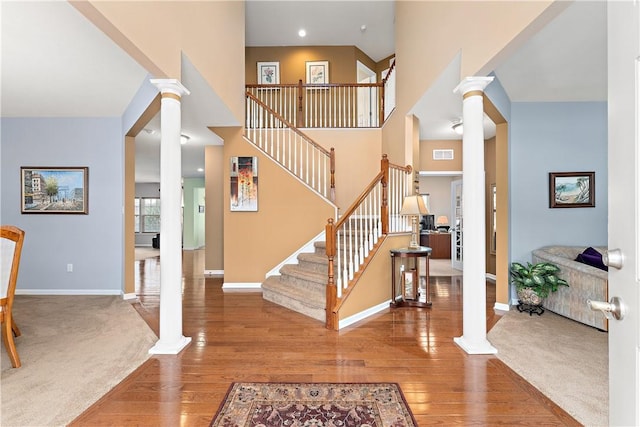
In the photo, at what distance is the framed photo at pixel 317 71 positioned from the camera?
25.2 ft

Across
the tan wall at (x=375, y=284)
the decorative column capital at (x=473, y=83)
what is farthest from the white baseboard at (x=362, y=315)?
the decorative column capital at (x=473, y=83)

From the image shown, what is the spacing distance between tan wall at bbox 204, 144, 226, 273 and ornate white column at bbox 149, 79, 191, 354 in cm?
369

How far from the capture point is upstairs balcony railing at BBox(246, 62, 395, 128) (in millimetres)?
6207

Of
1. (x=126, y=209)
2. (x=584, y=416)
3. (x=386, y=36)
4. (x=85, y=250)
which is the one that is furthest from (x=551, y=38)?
(x=85, y=250)

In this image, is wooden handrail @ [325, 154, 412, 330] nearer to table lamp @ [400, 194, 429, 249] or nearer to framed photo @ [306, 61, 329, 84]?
table lamp @ [400, 194, 429, 249]

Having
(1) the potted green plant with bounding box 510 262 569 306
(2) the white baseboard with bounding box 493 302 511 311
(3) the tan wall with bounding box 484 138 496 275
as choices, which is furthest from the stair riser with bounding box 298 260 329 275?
(3) the tan wall with bounding box 484 138 496 275

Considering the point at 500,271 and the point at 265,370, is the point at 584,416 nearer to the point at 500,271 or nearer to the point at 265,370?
the point at 265,370

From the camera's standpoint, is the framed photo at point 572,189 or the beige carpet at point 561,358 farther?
the framed photo at point 572,189

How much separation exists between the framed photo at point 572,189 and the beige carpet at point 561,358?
1652mm

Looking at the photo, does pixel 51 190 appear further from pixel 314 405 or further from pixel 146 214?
pixel 146 214

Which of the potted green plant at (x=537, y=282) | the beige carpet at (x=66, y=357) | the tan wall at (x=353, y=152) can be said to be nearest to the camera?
the beige carpet at (x=66, y=357)

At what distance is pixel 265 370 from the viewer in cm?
250

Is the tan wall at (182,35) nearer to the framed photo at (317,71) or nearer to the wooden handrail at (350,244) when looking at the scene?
the wooden handrail at (350,244)

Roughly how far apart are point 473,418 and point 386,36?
25.4 feet
